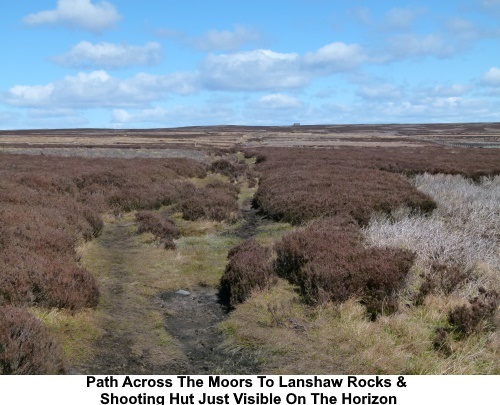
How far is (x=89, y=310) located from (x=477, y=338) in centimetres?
612

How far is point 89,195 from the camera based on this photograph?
19.4m

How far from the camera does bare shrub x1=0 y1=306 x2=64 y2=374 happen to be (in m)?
5.31

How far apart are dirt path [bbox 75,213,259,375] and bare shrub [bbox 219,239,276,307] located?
30cm

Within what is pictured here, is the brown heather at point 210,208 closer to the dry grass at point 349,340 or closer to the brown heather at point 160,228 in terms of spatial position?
the brown heather at point 160,228

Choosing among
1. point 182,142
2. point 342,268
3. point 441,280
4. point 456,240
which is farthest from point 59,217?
point 182,142

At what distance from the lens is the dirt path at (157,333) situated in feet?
20.8

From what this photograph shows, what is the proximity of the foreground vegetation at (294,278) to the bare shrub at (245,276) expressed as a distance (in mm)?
31

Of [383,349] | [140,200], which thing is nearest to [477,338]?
[383,349]

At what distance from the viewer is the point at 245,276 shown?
9172mm

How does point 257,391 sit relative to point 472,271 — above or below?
below

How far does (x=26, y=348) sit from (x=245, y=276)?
4.49 m

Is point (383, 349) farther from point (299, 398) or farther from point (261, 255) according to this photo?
point (261, 255)

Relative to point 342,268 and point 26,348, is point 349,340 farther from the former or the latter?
point 26,348

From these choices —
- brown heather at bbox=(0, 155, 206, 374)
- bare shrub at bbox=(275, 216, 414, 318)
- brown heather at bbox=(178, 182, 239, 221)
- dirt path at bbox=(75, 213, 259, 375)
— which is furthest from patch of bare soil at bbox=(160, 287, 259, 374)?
brown heather at bbox=(178, 182, 239, 221)
